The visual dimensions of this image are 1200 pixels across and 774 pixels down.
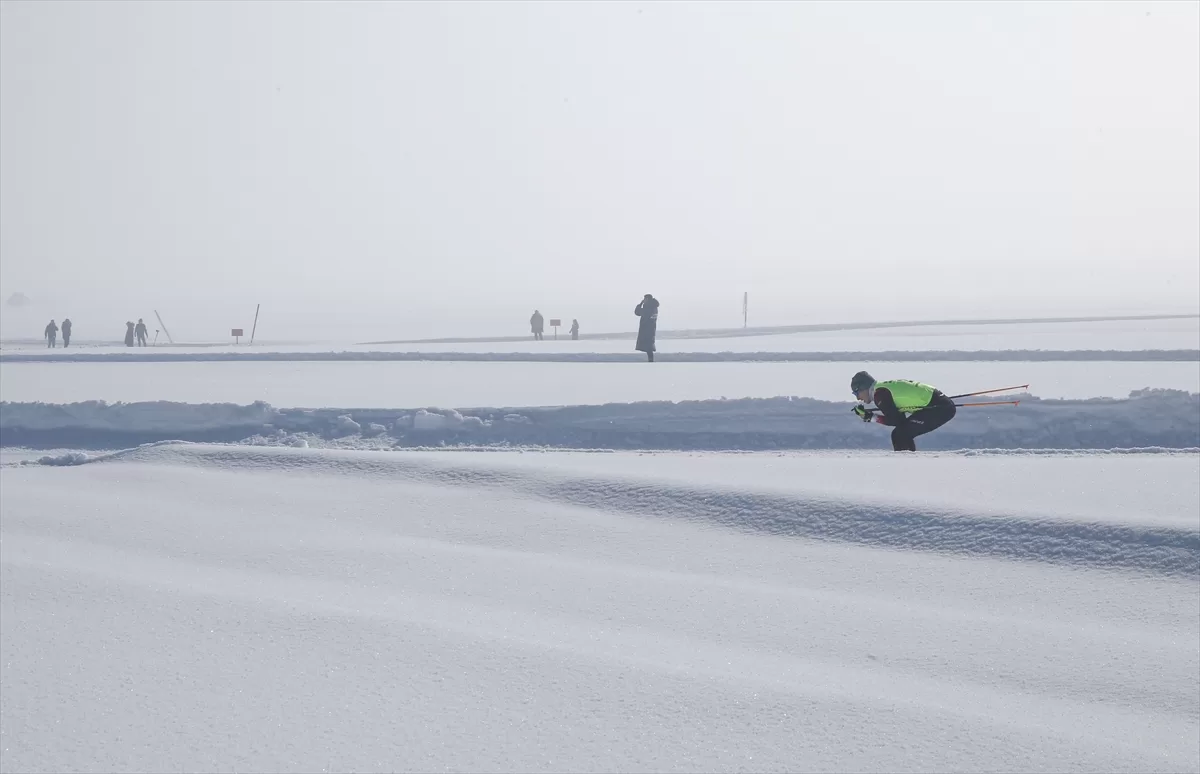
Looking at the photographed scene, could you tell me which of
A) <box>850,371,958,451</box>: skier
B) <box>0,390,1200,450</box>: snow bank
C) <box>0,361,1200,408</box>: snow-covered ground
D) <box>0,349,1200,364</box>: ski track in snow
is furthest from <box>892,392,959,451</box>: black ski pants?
<box>0,349,1200,364</box>: ski track in snow

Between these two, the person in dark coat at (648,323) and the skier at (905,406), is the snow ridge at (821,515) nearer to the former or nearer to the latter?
the skier at (905,406)

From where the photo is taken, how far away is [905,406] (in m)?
3.67

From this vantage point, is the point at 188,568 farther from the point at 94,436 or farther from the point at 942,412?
the point at 94,436

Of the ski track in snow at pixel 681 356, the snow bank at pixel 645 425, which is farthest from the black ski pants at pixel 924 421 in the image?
the ski track in snow at pixel 681 356

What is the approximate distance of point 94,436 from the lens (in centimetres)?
1501

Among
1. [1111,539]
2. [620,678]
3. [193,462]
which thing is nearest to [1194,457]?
[1111,539]

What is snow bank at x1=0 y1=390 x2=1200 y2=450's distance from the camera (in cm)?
1292

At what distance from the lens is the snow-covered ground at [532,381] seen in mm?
15805

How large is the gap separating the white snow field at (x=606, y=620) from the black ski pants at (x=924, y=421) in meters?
1.82

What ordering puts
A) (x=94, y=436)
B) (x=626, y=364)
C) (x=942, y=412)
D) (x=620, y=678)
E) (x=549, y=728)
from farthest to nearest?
(x=626, y=364), (x=94, y=436), (x=620, y=678), (x=549, y=728), (x=942, y=412)

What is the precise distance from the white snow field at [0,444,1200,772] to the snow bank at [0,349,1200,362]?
40.0 ft

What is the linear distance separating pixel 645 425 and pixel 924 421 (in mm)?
10343

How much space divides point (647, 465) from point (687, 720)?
217 inches

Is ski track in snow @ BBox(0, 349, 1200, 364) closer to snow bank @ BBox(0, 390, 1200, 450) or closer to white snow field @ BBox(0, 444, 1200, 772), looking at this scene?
snow bank @ BBox(0, 390, 1200, 450)
